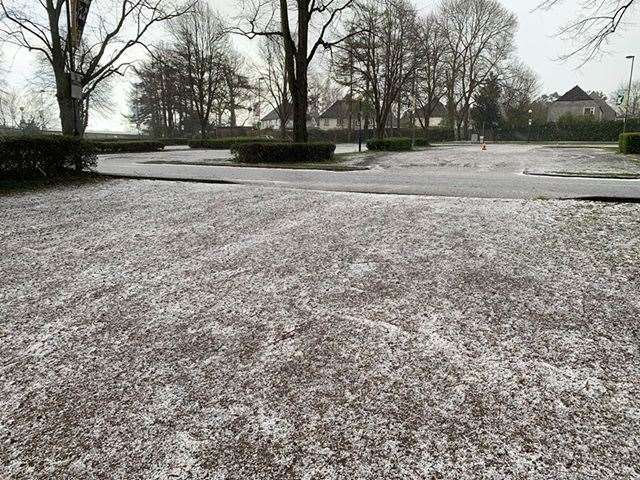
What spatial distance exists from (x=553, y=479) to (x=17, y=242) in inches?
242

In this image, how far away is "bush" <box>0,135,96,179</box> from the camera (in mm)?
9391

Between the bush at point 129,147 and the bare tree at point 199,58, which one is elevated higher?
the bare tree at point 199,58

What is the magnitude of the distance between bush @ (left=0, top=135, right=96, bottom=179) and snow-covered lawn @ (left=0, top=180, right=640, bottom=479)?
17.6 feet

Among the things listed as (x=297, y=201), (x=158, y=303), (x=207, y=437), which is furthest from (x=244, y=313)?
(x=297, y=201)

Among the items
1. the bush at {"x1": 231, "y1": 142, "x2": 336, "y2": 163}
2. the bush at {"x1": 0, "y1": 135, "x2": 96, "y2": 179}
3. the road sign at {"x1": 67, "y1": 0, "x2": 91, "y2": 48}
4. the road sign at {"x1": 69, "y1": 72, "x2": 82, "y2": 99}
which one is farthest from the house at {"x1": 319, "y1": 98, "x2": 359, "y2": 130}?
the bush at {"x1": 0, "y1": 135, "x2": 96, "y2": 179}

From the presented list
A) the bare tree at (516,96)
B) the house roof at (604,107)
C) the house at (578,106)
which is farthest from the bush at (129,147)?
the house roof at (604,107)

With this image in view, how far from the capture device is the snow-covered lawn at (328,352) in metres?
1.94

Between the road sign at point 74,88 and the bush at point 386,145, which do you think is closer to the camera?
the road sign at point 74,88

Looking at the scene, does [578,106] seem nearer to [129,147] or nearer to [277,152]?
[129,147]

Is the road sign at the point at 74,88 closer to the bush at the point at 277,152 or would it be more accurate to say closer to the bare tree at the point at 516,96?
the bush at the point at 277,152

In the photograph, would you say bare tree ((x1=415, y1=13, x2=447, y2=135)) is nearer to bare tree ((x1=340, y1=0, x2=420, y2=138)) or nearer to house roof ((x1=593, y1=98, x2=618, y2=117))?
bare tree ((x1=340, y1=0, x2=420, y2=138))

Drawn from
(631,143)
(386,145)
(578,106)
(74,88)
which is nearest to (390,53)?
(386,145)

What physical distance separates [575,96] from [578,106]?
1.99 metres

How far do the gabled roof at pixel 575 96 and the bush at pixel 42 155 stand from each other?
246ft
